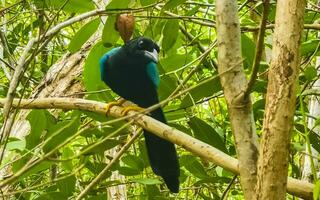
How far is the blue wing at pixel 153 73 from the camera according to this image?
2.15 meters

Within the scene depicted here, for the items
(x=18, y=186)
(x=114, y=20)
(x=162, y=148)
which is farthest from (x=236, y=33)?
(x=18, y=186)

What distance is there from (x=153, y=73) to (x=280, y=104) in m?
1.14

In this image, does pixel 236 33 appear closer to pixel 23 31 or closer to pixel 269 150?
pixel 269 150

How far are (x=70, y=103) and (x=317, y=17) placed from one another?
1058mm

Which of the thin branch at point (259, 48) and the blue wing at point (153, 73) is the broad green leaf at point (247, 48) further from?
the thin branch at point (259, 48)

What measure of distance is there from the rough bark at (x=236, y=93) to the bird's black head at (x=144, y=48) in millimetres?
811

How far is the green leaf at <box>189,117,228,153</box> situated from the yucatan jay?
0.11 metres

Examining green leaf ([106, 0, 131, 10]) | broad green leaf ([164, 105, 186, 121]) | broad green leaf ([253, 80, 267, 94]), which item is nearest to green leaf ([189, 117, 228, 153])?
broad green leaf ([164, 105, 186, 121])

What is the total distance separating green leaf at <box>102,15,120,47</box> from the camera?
75.5 inches

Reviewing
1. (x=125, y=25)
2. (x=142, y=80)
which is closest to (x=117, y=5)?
(x=125, y=25)

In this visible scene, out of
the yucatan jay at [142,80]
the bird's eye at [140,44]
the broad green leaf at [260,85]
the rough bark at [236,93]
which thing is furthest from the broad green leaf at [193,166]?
the rough bark at [236,93]

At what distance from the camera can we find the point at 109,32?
196 centimetres

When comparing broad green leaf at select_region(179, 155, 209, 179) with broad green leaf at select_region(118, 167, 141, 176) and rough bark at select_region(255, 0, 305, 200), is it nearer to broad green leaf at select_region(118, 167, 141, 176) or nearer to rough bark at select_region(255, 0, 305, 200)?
broad green leaf at select_region(118, 167, 141, 176)

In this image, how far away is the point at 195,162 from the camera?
214 centimetres
